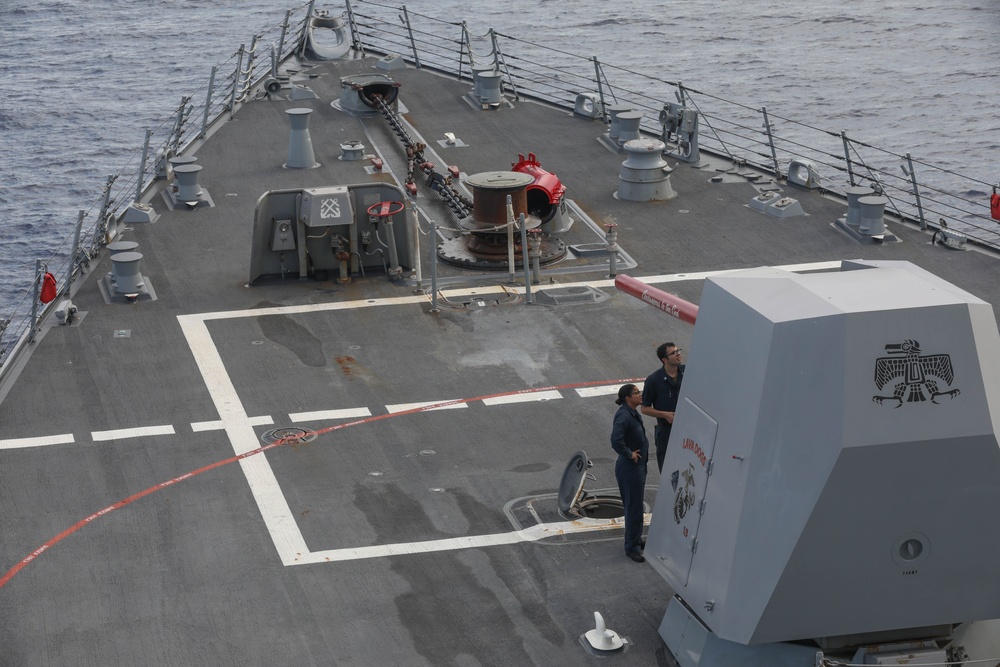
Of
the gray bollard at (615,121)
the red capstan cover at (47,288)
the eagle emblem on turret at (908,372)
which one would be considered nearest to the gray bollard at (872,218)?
the gray bollard at (615,121)

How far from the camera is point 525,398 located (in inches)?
591

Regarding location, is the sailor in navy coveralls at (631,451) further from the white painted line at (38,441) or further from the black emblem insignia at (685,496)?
the white painted line at (38,441)

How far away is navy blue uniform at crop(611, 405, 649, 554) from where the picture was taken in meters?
11.3

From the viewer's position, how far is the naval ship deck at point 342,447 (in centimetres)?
1077

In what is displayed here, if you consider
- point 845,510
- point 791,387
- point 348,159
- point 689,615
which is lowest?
point 348,159

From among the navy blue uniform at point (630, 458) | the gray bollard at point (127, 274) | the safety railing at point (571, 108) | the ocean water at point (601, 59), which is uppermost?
the navy blue uniform at point (630, 458)

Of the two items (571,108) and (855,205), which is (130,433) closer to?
(855,205)

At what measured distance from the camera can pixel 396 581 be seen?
11.4 m

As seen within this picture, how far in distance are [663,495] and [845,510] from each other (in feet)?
6.10

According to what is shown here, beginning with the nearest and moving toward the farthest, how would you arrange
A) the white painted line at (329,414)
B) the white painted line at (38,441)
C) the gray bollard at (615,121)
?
the white painted line at (38,441), the white painted line at (329,414), the gray bollard at (615,121)

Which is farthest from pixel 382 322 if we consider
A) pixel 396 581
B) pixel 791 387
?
pixel 791 387

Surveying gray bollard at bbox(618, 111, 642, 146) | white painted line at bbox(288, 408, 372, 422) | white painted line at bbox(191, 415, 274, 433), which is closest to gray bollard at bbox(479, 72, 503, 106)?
gray bollard at bbox(618, 111, 642, 146)

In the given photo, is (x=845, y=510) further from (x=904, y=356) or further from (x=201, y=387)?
(x=201, y=387)

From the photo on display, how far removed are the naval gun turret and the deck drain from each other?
559 centimetres
